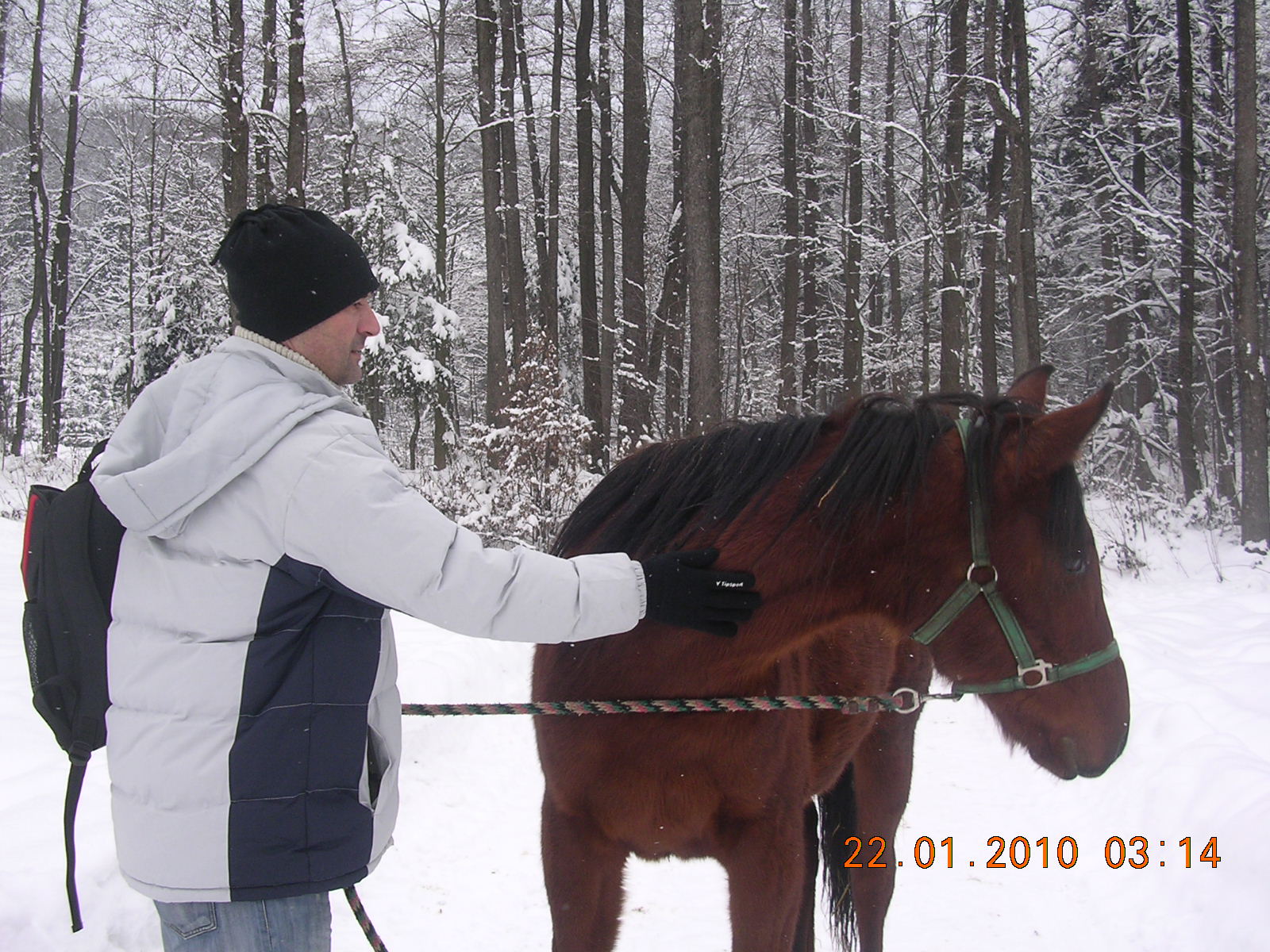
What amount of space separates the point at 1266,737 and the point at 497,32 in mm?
16035

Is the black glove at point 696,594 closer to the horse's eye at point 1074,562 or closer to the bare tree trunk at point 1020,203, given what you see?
the horse's eye at point 1074,562

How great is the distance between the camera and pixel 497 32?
15961 millimetres

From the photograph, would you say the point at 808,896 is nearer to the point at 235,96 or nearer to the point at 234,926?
the point at 234,926

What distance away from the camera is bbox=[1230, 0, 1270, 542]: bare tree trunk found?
1151 centimetres

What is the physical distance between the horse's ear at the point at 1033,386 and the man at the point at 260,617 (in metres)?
1.33

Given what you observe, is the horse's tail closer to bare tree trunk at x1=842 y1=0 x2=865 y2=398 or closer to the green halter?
the green halter

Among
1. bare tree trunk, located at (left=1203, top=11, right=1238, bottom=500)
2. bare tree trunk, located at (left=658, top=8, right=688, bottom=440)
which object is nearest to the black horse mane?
bare tree trunk, located at (left=658, top=8, right=688, bottom=440)

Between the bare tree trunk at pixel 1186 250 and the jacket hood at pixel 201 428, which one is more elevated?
the bare tree trunk at pixel 1186 250

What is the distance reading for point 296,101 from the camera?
12492 millimetres

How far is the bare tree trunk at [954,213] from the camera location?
14.7m

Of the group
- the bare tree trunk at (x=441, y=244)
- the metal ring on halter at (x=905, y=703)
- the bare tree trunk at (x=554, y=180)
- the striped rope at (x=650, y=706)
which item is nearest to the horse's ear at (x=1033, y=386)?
the metal ring on halter at (x=905, y=703)

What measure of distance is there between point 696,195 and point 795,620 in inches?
334

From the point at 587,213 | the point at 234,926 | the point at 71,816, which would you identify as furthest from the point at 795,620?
the point at 587,213
